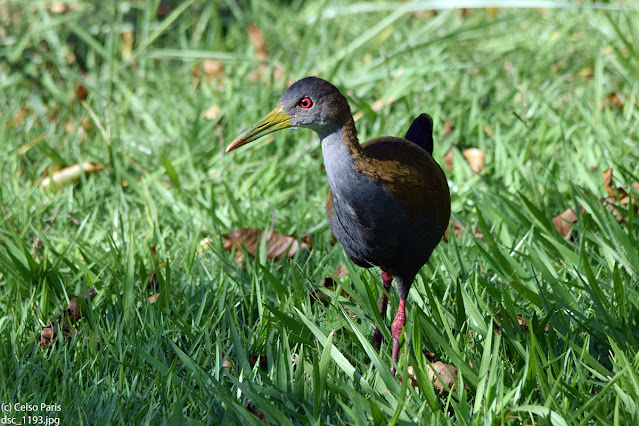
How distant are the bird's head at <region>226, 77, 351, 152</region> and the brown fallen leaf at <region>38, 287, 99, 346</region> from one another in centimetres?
85

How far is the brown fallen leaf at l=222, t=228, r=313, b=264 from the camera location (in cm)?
305

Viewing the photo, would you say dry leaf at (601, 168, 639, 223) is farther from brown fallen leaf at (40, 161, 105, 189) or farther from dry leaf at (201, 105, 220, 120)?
brown fallen leaf at (40, 161, 105, 189)

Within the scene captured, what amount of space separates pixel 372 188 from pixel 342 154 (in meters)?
0.13

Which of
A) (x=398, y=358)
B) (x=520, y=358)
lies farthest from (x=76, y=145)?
(x=520, y=358)

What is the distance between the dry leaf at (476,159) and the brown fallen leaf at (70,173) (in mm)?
1917

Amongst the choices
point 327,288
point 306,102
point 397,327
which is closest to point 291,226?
point 327,288

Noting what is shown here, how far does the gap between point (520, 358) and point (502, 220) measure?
91 cm

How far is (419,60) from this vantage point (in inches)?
188

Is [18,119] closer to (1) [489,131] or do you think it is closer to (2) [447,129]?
(2) [447,129]

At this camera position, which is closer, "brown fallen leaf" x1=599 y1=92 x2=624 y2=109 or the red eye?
the red eye

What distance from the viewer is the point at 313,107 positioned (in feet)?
7.08

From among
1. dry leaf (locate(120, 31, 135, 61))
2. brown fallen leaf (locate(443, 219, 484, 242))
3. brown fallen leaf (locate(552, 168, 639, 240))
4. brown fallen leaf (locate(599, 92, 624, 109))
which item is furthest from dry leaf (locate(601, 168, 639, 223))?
dry leaf (locate(120, 31, 135, 61))

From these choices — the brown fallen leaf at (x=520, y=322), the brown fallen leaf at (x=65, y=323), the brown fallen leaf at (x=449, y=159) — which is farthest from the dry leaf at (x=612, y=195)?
the brown fallen leaf at (x=65, y=323)

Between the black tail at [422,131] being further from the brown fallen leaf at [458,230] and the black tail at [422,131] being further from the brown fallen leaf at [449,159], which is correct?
the brown fallen leaf at [449,159]
